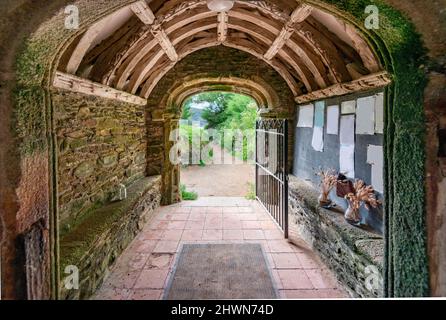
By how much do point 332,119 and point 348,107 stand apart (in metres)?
0.46

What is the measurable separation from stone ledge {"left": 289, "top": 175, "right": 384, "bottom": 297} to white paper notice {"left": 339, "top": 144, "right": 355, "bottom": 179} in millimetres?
502

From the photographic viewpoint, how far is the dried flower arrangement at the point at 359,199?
267cm

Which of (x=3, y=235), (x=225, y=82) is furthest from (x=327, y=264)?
(x=225, y=82)

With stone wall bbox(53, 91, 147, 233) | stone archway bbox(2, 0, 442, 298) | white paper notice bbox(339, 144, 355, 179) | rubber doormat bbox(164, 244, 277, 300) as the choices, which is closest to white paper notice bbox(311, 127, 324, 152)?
white paper notice bbox(339, 144, 355, 179)

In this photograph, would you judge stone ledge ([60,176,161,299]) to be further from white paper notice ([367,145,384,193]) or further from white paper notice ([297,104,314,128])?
white paper notice ([297,104,314,128])

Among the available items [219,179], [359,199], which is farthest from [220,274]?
[219,179]

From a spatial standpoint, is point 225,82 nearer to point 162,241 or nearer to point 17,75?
point 162,241

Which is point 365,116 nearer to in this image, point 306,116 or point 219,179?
point 306,116

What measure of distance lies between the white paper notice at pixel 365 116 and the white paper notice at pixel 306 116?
147cm

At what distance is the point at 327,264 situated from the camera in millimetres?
3094

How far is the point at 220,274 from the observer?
117 inches

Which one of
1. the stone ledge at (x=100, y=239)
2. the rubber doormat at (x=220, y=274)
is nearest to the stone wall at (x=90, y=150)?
the stone ledge at (x=100, y=239)

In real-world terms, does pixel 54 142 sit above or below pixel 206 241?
above
